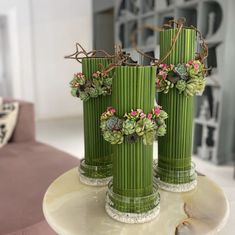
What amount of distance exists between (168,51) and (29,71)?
3519mm

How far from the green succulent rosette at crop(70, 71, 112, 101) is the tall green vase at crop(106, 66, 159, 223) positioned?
0.15m

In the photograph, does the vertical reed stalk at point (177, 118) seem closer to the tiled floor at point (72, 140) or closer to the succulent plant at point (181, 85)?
the succulent plant at point (181, 85)

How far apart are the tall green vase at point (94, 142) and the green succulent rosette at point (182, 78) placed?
6.7 inches

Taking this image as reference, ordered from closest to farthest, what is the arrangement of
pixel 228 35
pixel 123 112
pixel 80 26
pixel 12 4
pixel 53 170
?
1. pixel 123 112
2. pixel 53 170
3. pixel 228 35
4. pixel 12 4
5. pixel 80 26

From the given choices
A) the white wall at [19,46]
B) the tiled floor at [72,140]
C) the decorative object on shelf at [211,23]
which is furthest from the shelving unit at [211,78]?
the white wall at [19,46]

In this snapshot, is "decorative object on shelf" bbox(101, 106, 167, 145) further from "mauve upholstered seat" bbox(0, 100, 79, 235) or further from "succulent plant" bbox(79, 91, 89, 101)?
"mauve upholstered seat" bbox(0, 100, 79, 235)

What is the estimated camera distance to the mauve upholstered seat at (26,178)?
1104 millimetres

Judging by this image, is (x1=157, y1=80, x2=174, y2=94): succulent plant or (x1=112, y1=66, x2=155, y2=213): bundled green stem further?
(x1=157, y1=80, x2=174, y2=94): succulent plant

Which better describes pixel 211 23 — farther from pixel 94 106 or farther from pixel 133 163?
pixel 133 163

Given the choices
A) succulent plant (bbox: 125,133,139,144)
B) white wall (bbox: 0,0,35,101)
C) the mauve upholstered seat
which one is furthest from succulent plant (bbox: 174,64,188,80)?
white wall (bbox: 0,0,35,101)

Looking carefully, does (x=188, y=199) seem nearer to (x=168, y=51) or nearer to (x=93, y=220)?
(x=93, y=220)

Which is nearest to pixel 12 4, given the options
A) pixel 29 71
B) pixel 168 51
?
pixel 29 71

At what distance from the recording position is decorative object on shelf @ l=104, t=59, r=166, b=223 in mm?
664

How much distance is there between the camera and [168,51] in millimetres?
810
